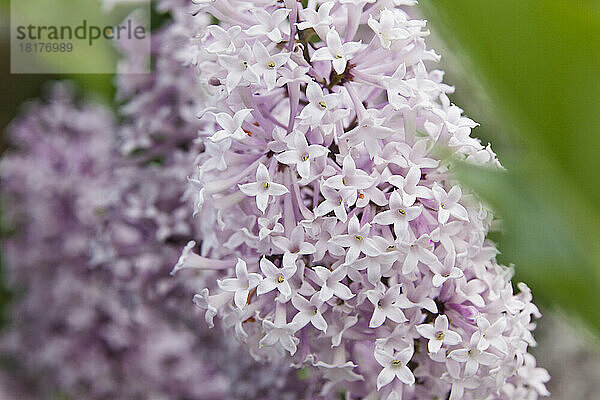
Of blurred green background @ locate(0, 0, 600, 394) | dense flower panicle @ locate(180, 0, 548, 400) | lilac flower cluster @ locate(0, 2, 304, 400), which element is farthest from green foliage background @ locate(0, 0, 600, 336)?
Result: lilac flower cluster @ locate(0, 2, 304, 400)

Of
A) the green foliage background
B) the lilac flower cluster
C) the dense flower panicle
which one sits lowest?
the lilac flower cluster

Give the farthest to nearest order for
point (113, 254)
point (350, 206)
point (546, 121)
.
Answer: point (113, 254) < point (350, 206) < point (546, 121)

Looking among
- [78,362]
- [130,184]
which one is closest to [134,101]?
[130,184]

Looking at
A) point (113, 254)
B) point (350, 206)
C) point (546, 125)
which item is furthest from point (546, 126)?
point (113, 254)

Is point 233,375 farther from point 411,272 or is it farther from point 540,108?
point 540,108

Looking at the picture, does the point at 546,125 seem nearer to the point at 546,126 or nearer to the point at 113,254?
the point at 546,126

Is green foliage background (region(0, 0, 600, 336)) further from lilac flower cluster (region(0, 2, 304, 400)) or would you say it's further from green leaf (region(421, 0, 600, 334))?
lilac flower cluster (region(0, 2, 304, 400))

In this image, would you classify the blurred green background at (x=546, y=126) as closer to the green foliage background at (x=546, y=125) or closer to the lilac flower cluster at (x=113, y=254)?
the green foliage background at (x=546, y=125)

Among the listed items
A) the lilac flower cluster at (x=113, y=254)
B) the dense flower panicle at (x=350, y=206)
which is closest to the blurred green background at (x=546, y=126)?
the dense flower panicle at (x=350, y=206)
